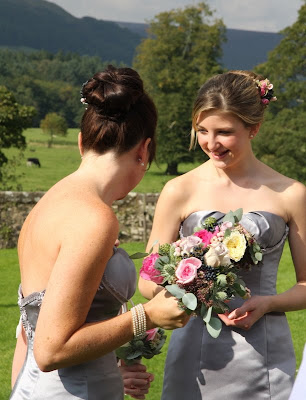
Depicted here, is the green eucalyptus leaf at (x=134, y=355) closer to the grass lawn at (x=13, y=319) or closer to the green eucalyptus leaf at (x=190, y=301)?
the green eucalyptus leaf at (x=190, y=301)

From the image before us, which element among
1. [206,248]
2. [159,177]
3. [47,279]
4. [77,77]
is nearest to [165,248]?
[206,248]

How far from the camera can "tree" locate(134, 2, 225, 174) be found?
55219 millimetres

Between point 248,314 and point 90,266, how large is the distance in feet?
4.85

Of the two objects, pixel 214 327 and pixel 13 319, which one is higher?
pixel 214 327

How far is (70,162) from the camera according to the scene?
211ft

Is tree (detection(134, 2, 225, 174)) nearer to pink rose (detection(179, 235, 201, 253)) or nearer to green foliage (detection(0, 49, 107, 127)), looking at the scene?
green foliage (detection(0, 49, 107, 127))

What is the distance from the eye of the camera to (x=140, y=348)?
11.8 feet

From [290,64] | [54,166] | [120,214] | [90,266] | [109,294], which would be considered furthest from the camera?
Result: [54,166]

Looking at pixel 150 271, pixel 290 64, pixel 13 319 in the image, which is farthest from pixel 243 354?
pixel 290 64

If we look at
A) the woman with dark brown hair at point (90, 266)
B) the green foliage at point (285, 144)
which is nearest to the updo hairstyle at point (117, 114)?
the woman with dark brown hair at point (90, 266)

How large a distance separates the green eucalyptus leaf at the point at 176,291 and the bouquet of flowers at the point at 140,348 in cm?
52

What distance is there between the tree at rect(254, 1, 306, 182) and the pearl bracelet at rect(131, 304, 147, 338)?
26.8 meters

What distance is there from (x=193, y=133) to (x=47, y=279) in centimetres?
175

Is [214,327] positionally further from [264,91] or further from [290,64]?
[290,64]
